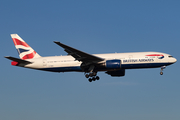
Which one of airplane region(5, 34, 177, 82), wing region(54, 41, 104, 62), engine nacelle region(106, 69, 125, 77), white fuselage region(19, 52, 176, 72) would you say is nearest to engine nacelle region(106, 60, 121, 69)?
airplane region(5, 34, 177, 82)

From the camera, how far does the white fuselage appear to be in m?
39.3

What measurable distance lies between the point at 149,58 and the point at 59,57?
13.2 m

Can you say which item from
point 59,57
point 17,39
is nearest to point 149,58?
point 59,57

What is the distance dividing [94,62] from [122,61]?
154 inches

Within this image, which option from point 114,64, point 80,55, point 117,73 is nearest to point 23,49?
point 80,55

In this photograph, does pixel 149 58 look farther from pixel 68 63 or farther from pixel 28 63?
pixel 28 63

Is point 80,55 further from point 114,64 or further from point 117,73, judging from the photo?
point 117,73

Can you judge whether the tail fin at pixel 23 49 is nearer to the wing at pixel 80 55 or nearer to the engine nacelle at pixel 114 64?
the wing at pixel 80 55

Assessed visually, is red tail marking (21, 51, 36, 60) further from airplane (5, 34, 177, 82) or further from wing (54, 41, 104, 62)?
wing (54, 41, 104, 62)

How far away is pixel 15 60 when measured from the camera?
41594mm

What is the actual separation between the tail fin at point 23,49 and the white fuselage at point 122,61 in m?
2.68

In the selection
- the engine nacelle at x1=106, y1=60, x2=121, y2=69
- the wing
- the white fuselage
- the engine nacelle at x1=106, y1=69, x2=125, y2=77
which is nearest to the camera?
the wing

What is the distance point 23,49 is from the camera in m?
46.2

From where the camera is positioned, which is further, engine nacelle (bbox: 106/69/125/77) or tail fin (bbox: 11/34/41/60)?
tail fin (bbox: 11/34/41/60)
